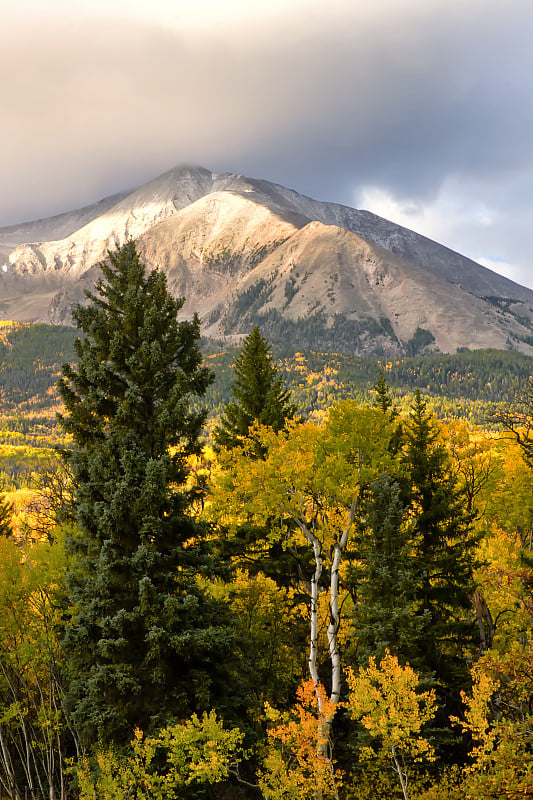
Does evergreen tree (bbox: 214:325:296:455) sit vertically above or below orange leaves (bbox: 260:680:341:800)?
above

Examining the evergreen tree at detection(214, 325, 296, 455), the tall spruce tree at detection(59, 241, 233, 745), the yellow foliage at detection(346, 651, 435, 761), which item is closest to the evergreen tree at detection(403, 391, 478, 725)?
the yellow foliage at detection(346, 651, 435, 761)

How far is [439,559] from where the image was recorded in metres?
23.5

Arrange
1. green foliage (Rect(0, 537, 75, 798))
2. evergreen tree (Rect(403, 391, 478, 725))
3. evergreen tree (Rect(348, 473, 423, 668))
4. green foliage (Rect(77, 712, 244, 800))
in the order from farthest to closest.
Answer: evergreen tree (Rect(403, 391, 478, 725)), green foliage (Rect(0, 537, 75, 798)), evergreen tree (Rect(348, 473, 423, 668)), green foliage (Rect(77, 712, 244, 800))

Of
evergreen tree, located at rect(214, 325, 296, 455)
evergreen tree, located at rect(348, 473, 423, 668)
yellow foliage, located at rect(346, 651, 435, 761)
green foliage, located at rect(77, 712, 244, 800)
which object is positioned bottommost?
green foliage, located at rect(77, 712, 244, 800)

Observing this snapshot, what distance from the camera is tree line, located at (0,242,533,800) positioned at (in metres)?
16.9

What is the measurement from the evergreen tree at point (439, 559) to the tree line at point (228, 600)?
12 centimetres

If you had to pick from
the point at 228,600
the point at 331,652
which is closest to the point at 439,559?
the point at 331,652

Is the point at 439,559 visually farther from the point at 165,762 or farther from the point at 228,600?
the point at 165,762

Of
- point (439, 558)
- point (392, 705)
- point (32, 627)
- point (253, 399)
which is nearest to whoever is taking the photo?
point (392, 705)

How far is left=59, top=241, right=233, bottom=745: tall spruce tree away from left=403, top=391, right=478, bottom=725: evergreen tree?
9277 mm

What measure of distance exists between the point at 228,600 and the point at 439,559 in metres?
10.1

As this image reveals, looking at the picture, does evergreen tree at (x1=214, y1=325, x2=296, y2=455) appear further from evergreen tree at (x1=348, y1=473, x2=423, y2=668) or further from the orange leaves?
the orange leaves

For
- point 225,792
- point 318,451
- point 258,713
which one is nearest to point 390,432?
point 318,451

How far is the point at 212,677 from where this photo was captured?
732 inches
